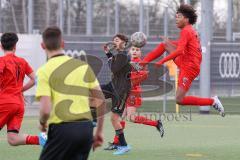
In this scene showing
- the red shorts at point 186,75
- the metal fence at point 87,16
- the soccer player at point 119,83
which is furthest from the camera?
the metal fence at point 87,16

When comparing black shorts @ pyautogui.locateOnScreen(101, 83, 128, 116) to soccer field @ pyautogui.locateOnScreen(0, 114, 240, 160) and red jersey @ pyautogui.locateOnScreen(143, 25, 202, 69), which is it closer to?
soccer field @ pyautogui.locateOnScreen(0, 114, 240, 160)

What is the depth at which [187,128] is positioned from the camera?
52.8 feet

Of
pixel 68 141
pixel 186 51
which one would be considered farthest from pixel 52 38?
pixel 186 51

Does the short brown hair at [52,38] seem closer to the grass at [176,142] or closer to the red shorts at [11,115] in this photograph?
the red shorts at [11,115]

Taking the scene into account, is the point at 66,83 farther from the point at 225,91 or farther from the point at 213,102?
the point at 225,91

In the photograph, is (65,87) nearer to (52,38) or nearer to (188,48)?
(52,38)

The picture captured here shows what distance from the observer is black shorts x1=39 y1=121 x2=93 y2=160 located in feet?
21.5

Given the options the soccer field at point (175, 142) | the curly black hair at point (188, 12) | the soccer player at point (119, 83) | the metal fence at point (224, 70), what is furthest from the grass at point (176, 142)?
the metal fence at point (224, 70)

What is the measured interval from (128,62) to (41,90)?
5.35 m

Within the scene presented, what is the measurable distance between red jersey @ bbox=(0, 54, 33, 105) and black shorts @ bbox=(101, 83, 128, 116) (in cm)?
219

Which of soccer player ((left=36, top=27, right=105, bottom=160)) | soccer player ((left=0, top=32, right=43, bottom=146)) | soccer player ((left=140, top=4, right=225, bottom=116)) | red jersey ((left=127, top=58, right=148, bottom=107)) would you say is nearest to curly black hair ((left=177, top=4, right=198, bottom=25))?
soccer player ((left=140, top=4, right=225, bottom=116))

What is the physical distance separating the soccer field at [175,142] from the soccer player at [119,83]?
464 millimetres

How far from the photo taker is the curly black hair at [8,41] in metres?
10.0

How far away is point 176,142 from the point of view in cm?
1316
